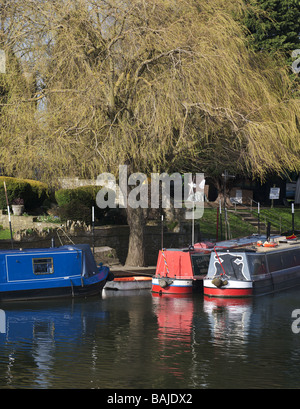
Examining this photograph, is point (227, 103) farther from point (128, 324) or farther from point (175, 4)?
point (128, 324)

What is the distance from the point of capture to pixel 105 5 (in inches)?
1383

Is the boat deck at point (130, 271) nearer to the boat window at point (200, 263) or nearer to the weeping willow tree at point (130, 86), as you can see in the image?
the boat window at point (200, 263)

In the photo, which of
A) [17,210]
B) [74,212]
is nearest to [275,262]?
[74,212]

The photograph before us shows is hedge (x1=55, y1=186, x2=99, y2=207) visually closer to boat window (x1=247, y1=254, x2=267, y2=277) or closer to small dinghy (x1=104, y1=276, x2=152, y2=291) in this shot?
small dinghy (x1=104, y1=276, x2=152, y2=291)

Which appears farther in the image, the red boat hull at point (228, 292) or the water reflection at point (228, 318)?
the red boat hull at point (228, 292)

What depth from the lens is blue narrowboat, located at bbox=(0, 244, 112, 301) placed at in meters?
31.6

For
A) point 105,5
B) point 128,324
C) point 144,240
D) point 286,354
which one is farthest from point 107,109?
point 286,354

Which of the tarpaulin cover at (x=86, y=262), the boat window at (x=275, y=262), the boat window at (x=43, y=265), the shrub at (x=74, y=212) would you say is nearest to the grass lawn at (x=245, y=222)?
the shrub at (x=74, y=212)

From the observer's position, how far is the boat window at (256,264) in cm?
3422

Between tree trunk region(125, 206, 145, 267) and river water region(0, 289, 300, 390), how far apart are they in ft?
17.3

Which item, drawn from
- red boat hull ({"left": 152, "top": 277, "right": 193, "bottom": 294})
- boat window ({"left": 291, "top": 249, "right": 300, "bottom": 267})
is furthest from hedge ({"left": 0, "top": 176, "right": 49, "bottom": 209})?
boat window ({"left": 291, "top": 249, "right": 300, "bottom": 267})

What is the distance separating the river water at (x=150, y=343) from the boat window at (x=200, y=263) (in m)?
2.51

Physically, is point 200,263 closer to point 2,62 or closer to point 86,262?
point 86,262

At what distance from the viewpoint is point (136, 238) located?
38438 mm
